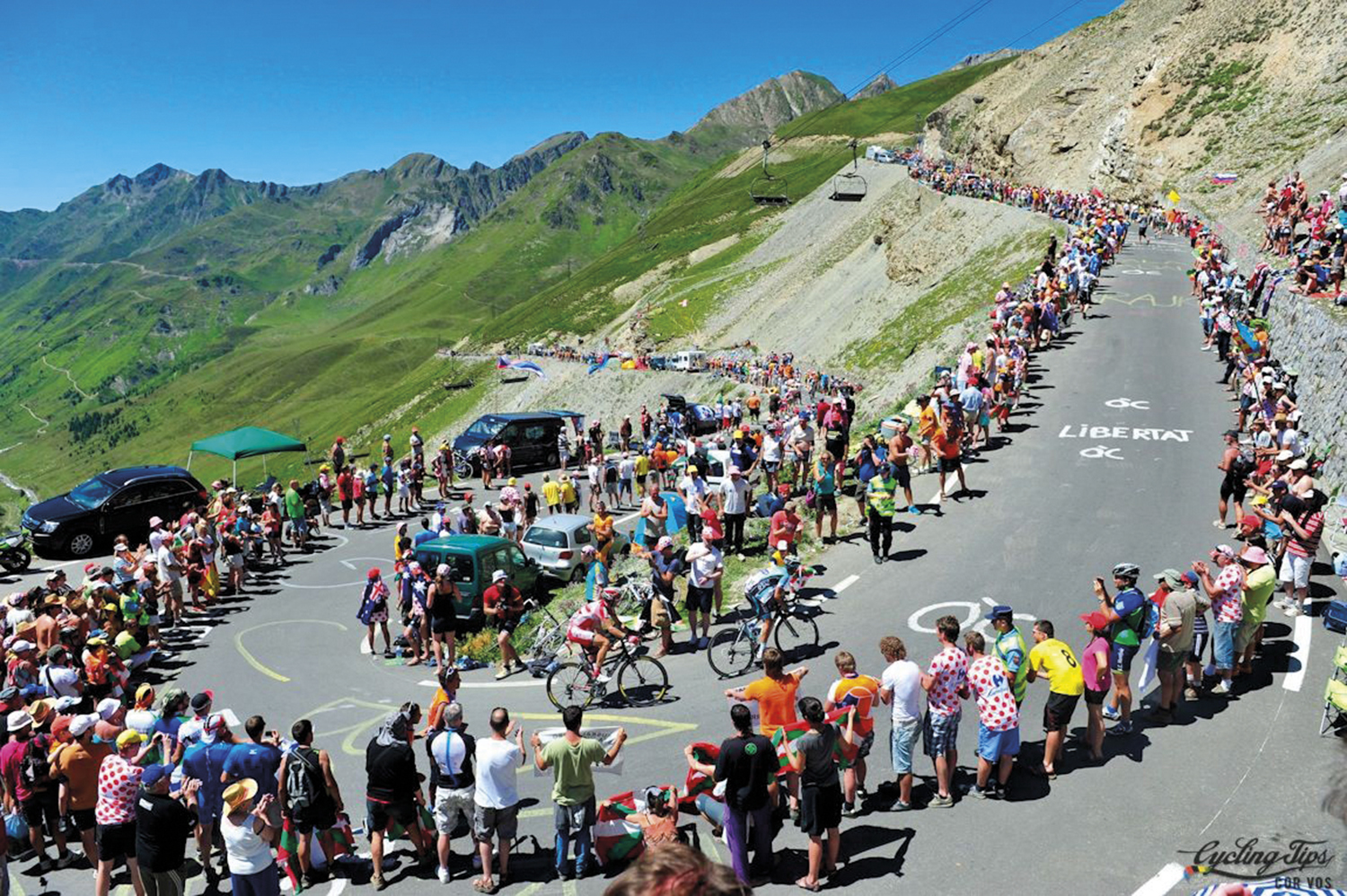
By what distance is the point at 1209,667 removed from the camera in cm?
1070

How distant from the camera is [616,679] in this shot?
42.1 feet

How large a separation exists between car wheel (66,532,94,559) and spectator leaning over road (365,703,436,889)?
66.9ft

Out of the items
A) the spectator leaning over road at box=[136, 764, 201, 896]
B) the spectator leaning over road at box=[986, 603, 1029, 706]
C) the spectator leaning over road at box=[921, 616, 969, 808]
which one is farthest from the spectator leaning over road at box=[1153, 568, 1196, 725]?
the spectator leaning over road at box=[136, 764, 201, 896]

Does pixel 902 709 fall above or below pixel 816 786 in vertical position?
above

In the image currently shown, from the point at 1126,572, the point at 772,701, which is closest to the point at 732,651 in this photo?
the point at 772,701

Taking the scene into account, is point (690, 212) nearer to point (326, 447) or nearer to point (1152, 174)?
point (326, 447)

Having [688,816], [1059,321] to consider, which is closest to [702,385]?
[1059,321]

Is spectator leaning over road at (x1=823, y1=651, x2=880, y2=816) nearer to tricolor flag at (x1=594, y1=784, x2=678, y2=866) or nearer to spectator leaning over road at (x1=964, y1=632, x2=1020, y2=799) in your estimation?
spectator leaning over road at (x1=964, y1=632, x2=1020, y2=799)

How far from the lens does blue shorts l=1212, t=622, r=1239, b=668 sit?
1041 centimetres

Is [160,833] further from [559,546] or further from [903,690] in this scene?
[559,546]

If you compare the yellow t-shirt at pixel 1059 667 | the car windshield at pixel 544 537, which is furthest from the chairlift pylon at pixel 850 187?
the yellow t-shirt at pixel 1059 667

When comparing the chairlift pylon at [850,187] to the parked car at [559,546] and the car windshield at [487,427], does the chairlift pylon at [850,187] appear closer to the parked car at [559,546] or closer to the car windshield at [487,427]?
the car windshield at [487,427]

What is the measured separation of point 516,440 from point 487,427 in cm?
130

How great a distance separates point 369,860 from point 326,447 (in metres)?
151
